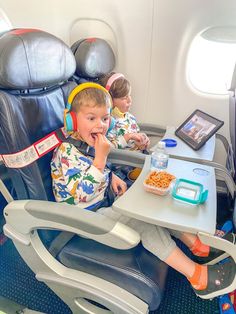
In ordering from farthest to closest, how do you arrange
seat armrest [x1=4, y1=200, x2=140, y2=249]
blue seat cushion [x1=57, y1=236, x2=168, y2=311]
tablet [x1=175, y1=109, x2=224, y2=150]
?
tablet [x1=175, y1=109, x2=224, y2=150] → blue seat cushion [x1=57, y1=236, x2=168, y2=311] → seat armrest [x1=4, y1=200, x2=140, y2=249]

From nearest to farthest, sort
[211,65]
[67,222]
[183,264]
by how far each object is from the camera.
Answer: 1. [67,222]
2. [183,264]
3. [211,65]

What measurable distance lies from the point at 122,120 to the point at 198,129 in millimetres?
529

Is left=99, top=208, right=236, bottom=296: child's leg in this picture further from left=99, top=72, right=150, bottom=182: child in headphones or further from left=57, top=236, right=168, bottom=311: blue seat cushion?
left=99, top=72, right=150, bottom=182: child in headphones

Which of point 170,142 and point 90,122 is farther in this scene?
point 170,142

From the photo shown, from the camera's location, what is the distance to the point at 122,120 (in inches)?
77.0

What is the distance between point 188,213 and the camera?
1.00m

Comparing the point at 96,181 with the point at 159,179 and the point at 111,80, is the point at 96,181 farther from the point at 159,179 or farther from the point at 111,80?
the point at 111,80

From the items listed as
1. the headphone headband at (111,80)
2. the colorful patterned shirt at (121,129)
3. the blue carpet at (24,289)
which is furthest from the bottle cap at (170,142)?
the blue carpet at (24,289)

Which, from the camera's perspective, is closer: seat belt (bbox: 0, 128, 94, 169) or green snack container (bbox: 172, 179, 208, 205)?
green snack container (bbox: 172, 179, 208, 205)

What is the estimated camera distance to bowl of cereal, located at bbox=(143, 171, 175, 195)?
1102 mm

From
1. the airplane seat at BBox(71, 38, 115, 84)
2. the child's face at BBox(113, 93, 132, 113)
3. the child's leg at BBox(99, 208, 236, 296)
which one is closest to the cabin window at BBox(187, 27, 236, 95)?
the child's face at BBox(113, 93, 132, 113)

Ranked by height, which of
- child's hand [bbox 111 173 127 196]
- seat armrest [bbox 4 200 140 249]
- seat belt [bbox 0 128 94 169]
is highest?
seat belt [bbox 0 128 94 169]

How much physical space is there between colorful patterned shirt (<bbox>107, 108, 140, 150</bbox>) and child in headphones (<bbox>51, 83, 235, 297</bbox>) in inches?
18.5

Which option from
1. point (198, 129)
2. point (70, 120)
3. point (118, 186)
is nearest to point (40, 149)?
point (70, 120)
